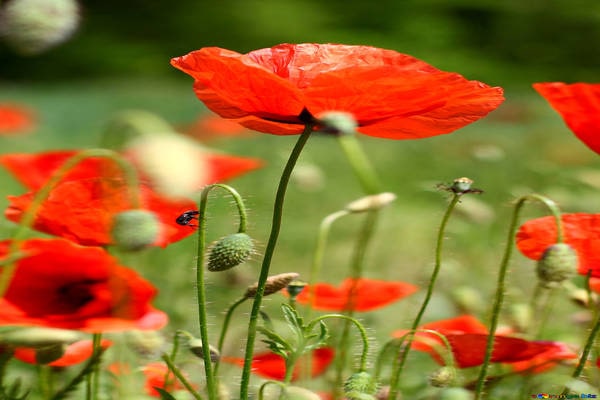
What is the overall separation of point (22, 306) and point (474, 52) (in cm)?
474

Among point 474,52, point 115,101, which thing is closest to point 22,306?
point 115,101

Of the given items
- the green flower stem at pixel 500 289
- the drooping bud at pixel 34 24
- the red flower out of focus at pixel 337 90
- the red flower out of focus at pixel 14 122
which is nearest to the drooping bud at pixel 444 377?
the green flower stem at pixel 500 289

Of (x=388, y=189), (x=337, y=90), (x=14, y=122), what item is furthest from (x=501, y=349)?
(x=14, y=122)

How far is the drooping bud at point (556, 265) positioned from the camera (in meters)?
0.53

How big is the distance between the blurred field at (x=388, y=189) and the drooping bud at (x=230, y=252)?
0.04 m

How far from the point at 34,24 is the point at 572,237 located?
0.31 m

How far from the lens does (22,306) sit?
61cm

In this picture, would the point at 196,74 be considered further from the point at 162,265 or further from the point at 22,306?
the point at 162,265

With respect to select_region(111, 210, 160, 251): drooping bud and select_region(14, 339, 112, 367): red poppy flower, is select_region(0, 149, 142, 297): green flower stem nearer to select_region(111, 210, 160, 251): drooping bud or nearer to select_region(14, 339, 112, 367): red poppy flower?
select_region(111, 210, 160, 251): drooping bud

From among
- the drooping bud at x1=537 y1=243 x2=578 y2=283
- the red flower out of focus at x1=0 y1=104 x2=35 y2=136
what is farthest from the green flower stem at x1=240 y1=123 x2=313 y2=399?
the red flower out of focus at x1=0 y1=104 x2=35 y2=136

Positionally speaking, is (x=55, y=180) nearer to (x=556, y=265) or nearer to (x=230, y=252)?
(x=230, y=252)

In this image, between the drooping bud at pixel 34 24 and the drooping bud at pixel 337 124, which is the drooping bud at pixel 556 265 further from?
the drooping bud at pixel 34 24

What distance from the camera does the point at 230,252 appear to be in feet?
1.73

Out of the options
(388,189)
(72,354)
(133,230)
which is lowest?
(388,189)
